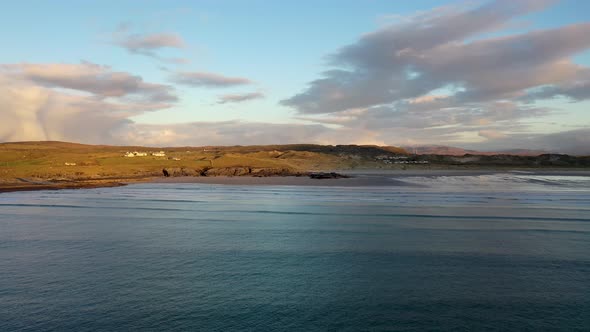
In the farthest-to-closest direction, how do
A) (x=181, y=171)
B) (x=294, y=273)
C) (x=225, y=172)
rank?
(x=225, y=172)
(x=181, y=171)
(x=294, y=273)

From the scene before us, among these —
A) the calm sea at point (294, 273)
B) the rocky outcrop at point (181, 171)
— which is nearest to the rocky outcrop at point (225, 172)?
the rocky outcrop at point (181, 171)

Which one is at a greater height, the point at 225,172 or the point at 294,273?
the point at 225,172

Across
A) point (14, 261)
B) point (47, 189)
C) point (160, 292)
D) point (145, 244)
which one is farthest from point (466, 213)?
point (47, 189)

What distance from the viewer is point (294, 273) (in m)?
11.2

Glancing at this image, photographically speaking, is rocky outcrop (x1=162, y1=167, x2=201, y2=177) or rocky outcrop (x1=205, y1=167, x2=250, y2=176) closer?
rocky outcrop (x1=162, y1=167, x2=201, y2=177)

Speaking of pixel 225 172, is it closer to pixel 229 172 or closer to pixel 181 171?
pixel 229 172

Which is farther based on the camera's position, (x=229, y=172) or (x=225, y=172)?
(x=225, y=172)

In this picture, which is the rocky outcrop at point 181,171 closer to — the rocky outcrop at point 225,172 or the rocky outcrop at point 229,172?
the rocky outcrop at point 225,172

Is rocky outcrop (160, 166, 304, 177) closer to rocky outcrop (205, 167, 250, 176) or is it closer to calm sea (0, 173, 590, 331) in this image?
rocky outcrop (205, 167, 250, 176)

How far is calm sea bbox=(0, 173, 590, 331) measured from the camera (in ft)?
26.6

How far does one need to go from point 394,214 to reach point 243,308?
1614 cm

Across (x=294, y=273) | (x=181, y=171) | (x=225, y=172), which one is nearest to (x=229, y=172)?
(x=225, y=172)

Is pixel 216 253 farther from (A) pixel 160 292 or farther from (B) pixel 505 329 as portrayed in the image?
(B) pixel 505 329

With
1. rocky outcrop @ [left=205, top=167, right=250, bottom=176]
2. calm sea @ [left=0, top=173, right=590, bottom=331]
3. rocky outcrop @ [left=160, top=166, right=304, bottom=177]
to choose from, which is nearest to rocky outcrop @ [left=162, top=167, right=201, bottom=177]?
rocky outcrop @ [left=160, top=166, right=304, bottom=177]
